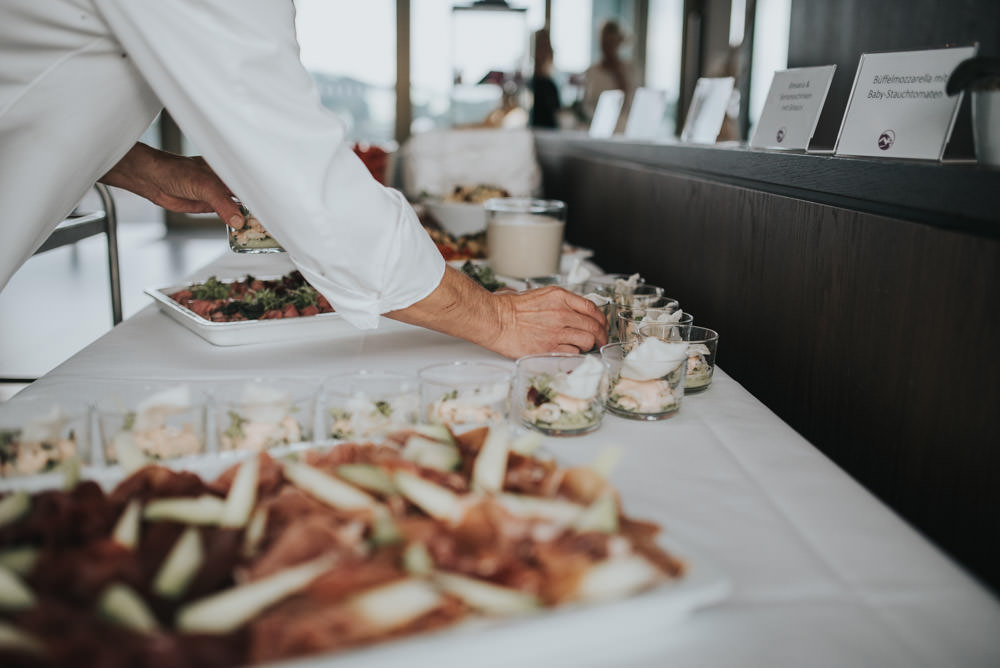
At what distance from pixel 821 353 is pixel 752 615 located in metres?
0.58

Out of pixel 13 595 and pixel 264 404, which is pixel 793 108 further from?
pixel 13 595

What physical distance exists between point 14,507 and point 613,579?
40 cm

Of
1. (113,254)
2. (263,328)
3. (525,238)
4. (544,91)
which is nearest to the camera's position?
(263,328)

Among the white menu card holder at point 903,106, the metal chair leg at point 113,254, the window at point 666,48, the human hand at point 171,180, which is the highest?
the window at point 666,48

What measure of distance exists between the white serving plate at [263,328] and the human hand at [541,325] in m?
0.27


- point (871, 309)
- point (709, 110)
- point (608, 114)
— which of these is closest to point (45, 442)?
point (871, 309)

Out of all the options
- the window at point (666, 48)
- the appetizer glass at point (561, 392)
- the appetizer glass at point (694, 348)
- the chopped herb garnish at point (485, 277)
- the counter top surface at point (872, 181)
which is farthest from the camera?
the window at point (666, 48)

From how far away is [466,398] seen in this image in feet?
2.69

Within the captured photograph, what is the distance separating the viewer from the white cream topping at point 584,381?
831 mm

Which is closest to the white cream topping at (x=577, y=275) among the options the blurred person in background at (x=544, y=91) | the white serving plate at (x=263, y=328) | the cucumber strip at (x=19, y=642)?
the white serving plate at (x=263, y=328)

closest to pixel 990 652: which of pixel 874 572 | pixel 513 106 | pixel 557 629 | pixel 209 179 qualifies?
pixel 874 572

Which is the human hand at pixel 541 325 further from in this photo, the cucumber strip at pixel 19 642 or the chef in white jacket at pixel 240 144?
the cucumber strip at pixel 19 642

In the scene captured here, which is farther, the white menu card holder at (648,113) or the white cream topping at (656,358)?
the white menu card holder at (648,113)

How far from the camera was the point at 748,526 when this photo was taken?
67cm
